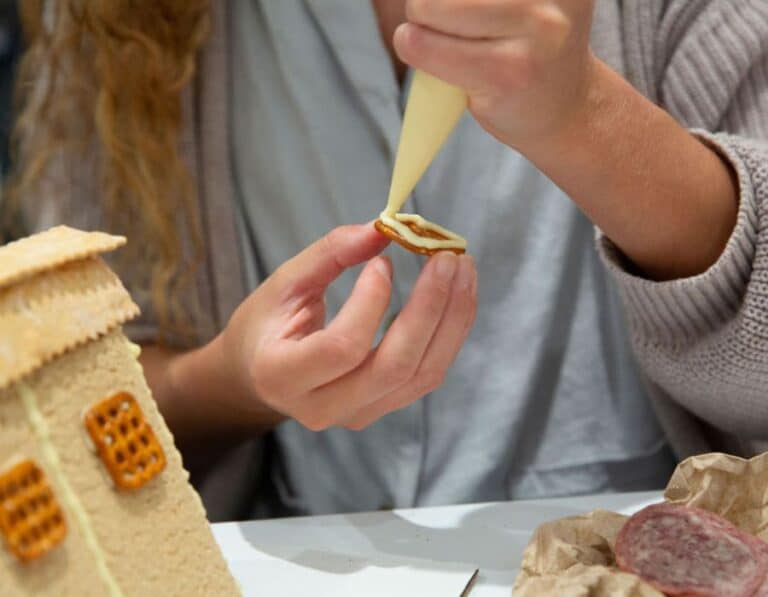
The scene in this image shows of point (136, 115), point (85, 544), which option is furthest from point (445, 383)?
point (85, 544)

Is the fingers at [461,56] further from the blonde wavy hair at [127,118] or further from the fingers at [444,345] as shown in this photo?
the blonde wavy hair at [127,118]

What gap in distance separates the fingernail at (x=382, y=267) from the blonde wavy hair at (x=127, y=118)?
28 cm

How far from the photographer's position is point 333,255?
0.57 metres

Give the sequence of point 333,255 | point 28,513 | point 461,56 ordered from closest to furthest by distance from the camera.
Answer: point 28,513 → point 461,56 → point 333,255

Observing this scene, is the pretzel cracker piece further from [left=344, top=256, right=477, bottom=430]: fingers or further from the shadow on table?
the shadow on table

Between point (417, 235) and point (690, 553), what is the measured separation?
243 millimetres

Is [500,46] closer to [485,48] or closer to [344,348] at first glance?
[485,48]

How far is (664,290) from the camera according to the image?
0.62 meters

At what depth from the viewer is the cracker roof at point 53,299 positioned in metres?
0.37

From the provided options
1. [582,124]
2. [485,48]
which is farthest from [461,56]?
[582,124]

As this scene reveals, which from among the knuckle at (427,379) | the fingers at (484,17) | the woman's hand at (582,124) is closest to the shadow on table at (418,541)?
the knuckle at (427,379)

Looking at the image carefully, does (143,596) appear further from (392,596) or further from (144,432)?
(392,596)

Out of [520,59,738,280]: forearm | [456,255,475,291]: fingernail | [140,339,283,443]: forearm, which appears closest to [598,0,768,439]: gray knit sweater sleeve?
[520,59,738,280]: forearm

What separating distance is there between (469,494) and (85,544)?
1.51ft
